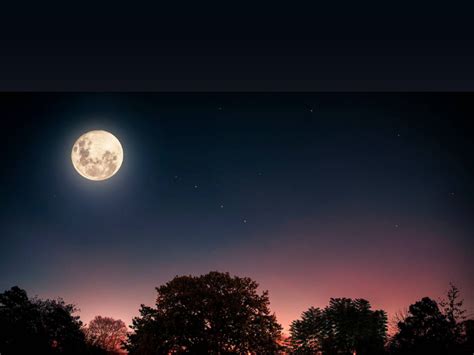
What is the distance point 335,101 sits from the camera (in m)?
10.0

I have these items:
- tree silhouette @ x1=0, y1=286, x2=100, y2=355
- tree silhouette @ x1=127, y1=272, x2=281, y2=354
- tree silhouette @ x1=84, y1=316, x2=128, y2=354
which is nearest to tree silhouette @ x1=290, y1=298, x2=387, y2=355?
tree silhouette @ x1=127, y1=272, x2=281, y2=354

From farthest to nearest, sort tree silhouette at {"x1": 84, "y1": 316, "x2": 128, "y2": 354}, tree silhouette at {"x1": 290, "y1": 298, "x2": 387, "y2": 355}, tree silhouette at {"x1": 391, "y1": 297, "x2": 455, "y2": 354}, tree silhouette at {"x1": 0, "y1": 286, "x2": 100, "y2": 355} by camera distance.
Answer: tree silhouette at {"x1": 84, "y1": 316, "x2": 128, "y2": 354} < tree silhouette at {"x1": 290, "y1": 298, "x2": 387, "y2": 355} < tree silhouette at {"x1": 391, "y1": 297, "x2": 455, "y2": 354} < tree silhouette at {"x1": 0, "y1": 286, "x2": 100, "y2": 355}

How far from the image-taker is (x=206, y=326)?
42.4ft

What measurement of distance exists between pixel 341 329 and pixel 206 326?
10396mm

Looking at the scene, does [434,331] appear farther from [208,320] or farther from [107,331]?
[107,331]

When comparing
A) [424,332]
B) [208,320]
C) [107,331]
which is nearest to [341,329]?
[424,332]

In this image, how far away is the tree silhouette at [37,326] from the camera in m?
13.9

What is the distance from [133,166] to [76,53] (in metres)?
8.20

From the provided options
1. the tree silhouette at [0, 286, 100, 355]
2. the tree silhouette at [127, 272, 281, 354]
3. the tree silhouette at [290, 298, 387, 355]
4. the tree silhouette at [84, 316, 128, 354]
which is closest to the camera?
the tree silhouette at [127, 272, 281, 354]

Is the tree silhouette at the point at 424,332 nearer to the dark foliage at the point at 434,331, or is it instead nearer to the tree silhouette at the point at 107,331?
the dark foliage at the point at 434,331

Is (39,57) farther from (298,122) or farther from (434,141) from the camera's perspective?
(434,141)

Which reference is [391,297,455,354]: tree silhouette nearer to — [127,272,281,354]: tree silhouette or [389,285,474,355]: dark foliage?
[389,285,474,355]: dark foliage

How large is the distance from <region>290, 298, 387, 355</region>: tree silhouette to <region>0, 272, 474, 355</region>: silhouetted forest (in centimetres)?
23

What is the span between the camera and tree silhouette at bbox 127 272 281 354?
12.6 metres
